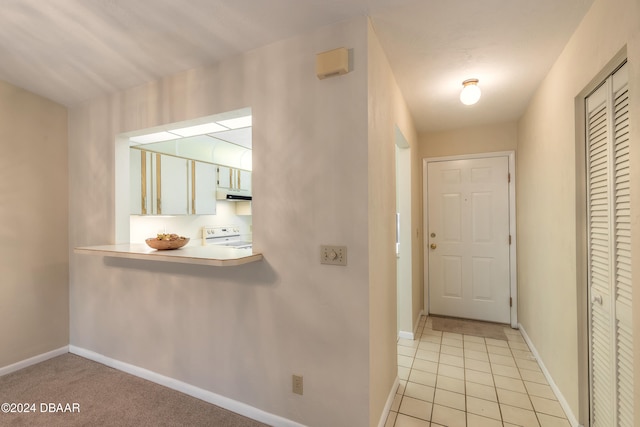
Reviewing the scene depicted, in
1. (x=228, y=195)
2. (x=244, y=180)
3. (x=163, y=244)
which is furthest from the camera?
(x=244, y=180)

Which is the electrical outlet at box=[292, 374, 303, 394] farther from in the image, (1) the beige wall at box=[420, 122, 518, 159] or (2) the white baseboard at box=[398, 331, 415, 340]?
(1) the beige wall at box=[420, 122, 518, 159]

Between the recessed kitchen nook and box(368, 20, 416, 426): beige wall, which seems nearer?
box(368, 20, 416, 426): beige wall

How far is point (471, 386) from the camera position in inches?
86.8

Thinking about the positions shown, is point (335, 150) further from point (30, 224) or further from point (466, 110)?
point (30, 224)

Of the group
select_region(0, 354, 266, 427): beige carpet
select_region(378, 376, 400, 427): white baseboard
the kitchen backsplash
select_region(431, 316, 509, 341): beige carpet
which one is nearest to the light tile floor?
select_region(378, 376, 400, 427): white baseboard

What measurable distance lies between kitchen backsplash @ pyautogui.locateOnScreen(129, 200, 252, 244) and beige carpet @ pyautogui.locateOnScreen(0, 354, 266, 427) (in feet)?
4.60

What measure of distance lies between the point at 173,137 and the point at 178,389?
2536 mm

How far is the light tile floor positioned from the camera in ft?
6.10

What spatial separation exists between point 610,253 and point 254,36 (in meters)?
2.27

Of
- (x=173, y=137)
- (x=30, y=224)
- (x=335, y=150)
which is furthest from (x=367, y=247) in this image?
(x=30, y=224)

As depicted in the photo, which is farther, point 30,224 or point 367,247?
point 30,224

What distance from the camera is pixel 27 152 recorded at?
8.53 feet

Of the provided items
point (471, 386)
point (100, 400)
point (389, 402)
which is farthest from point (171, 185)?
point (471, 386)

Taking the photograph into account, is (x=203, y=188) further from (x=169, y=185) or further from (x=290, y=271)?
(x=290, y=271)
